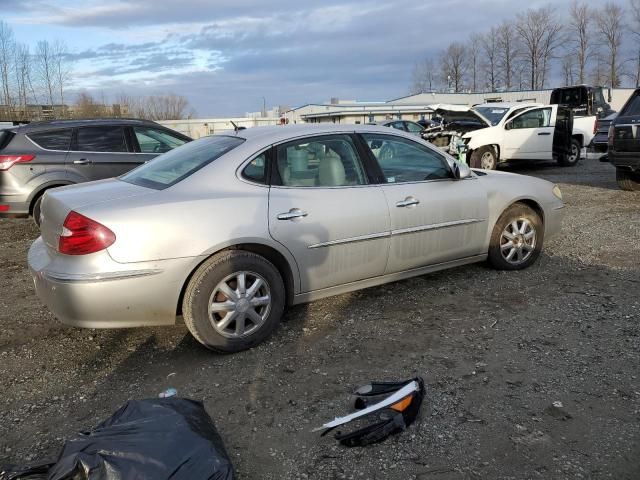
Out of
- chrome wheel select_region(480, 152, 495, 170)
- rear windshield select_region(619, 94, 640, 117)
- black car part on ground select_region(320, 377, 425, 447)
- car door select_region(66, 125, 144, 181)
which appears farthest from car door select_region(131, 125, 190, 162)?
chrome wheel select_region(480, 152, 495, 170)

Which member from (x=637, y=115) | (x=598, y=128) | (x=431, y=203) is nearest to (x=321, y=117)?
(x=598, y=128)

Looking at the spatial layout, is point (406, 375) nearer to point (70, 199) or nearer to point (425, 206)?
point (425, 206)

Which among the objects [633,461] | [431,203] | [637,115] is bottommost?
[633,461]

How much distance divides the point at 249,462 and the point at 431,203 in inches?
103

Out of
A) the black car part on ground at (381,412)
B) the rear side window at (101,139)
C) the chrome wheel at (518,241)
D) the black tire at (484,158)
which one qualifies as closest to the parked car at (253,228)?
the chrome wheel at (518,241)

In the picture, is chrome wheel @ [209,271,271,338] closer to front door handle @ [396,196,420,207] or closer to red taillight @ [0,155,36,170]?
front door handle @ [396,196,420,207]

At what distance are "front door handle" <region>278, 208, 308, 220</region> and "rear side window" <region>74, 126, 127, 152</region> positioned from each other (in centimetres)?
483

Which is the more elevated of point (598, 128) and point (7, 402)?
point (598, 128)

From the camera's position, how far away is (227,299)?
3543mm

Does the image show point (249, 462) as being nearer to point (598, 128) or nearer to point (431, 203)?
point (431, 203)

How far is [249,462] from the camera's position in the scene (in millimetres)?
2547

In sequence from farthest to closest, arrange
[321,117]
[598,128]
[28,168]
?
[321,117]
[598,128]
[28,168]

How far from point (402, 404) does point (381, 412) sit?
12 cm

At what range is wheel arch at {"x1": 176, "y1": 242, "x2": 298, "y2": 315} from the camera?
3.46 meters
